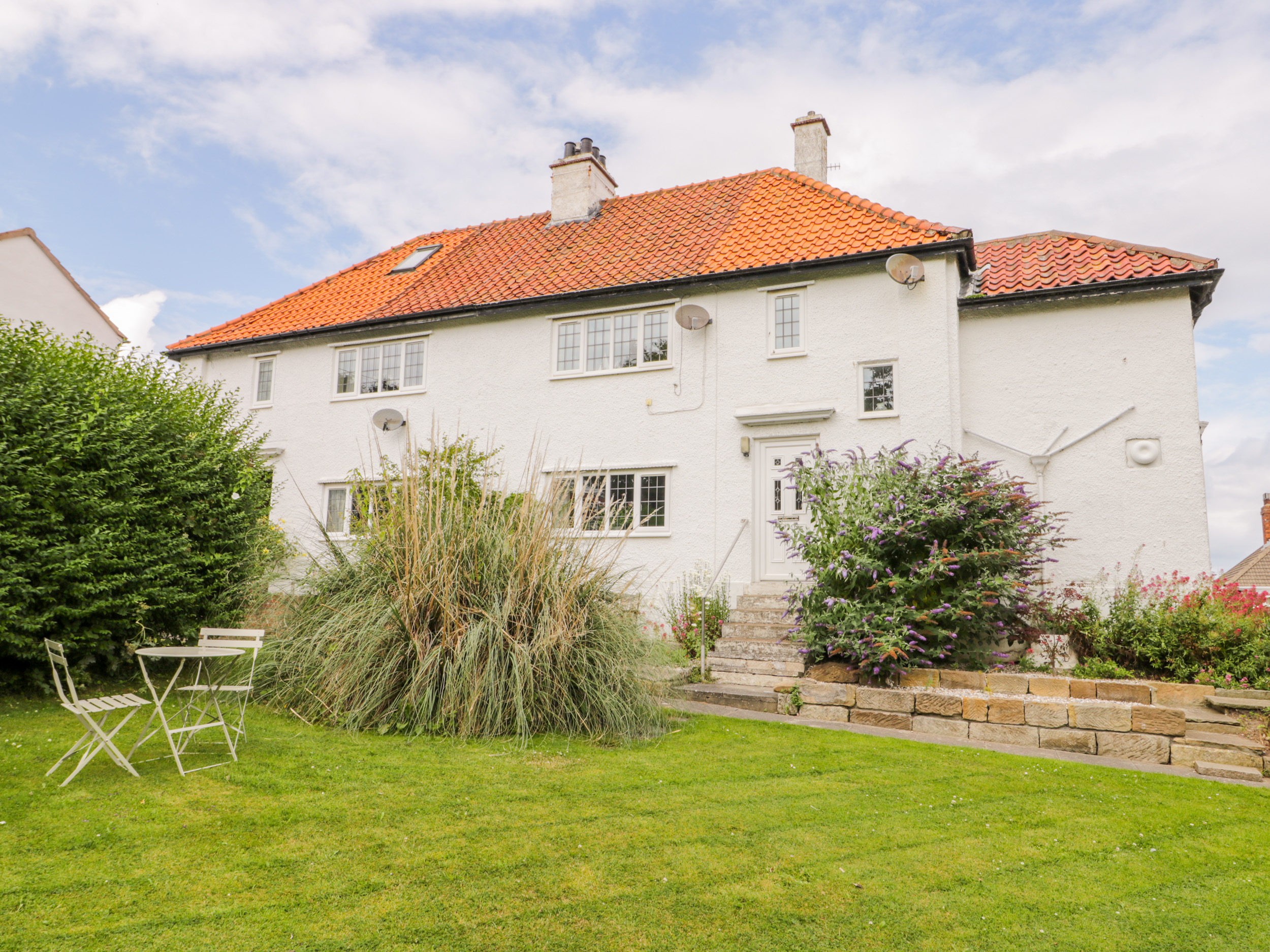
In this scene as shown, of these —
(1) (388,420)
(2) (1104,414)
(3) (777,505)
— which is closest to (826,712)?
(3) (777,505)

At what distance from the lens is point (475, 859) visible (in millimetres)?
3844

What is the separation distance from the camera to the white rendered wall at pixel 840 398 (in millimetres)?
10680

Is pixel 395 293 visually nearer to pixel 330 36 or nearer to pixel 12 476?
pixel 330 36

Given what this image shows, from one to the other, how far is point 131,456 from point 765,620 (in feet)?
25.8

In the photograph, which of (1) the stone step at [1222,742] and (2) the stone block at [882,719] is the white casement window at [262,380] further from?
(1) the stone step at [1222,742]

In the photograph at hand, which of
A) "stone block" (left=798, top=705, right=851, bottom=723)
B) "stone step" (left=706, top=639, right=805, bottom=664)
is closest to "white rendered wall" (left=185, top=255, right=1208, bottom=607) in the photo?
"stone step" (left=706, top=639, right=805, bottom=664)

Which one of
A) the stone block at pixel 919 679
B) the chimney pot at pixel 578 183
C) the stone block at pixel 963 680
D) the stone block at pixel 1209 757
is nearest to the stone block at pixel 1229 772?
the stone block at pixel 1209 757

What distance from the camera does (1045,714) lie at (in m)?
7.19

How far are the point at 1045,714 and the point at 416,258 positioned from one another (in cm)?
1530

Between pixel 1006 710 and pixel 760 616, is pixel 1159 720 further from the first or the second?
pixel 760 616

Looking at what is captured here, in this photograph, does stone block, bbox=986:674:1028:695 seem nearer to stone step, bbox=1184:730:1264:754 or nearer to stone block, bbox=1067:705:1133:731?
stone block, bbox=1067:705:1133:731

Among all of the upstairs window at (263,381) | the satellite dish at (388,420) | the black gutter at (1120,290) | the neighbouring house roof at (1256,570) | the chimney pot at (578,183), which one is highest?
the chimney pot at (578,183)

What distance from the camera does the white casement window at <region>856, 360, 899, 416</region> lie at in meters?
11.5

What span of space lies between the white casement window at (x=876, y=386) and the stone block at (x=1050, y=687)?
4.54 meters
